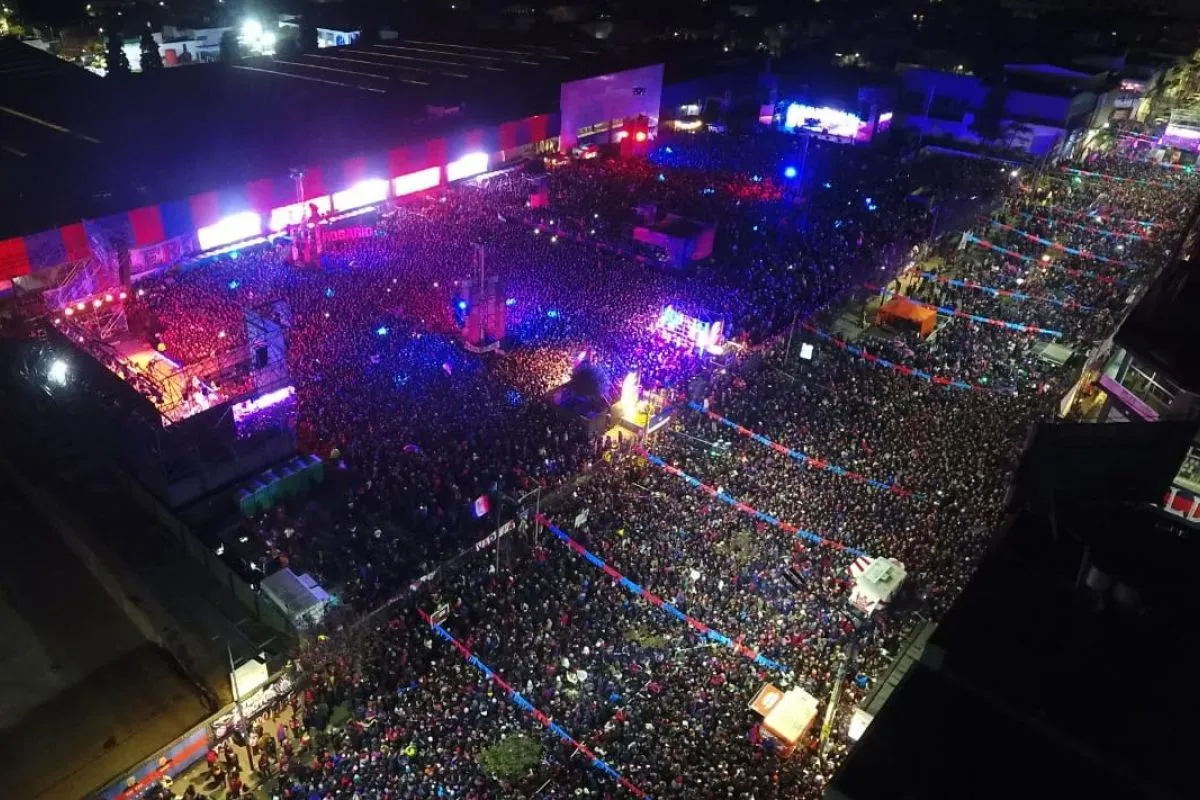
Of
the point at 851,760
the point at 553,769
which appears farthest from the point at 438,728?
the point at 851,760

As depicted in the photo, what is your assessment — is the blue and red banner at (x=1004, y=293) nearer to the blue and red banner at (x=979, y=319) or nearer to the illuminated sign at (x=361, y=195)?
the blue and red banner at (x=979, y=319)

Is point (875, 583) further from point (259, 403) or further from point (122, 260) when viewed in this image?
point (122, 260)

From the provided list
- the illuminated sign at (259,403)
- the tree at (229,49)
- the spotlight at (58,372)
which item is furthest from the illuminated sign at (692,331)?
the tree at (229,49)

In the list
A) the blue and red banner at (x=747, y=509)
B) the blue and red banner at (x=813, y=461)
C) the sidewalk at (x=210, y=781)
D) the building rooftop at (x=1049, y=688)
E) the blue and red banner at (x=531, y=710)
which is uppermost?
the building rooftop at (x=1049, y=688)

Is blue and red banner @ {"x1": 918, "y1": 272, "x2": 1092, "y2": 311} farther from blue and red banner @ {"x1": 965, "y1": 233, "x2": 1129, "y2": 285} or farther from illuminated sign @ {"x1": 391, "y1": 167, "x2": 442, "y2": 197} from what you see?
illuminated sign @ {"x1": 391, "y1": 167, "x2": 442, "y2": 197}

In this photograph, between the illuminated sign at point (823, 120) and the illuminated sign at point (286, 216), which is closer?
the illuminated sign at point (286, 216)

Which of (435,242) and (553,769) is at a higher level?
(435,242)

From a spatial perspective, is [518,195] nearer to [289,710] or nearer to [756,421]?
[756,421]

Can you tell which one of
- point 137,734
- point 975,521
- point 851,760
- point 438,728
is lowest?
point 137,734

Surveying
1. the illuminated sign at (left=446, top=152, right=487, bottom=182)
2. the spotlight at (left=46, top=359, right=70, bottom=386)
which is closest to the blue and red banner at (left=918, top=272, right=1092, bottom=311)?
the illuminated sign at (left=446, top=152, right=487, bottom=182)
